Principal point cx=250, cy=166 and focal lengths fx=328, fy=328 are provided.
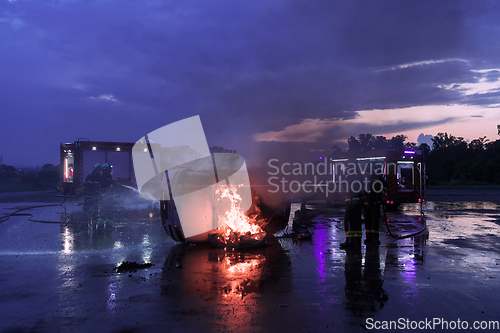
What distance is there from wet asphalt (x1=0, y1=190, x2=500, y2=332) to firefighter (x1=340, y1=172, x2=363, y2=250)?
0.36 metres

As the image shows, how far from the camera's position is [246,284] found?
194 inches

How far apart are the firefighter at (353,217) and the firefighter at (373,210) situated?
41 cm

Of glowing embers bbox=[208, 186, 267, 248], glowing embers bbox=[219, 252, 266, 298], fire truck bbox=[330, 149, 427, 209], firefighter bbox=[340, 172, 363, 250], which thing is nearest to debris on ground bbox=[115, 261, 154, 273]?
glowing embers bbox=[219, 252, 266, 298]

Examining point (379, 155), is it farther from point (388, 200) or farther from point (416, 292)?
point (416, 292)

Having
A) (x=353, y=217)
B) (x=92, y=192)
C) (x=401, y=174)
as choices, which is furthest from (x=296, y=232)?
(x=401, y=174)

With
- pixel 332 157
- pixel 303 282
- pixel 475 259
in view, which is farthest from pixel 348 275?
pixel 332 157

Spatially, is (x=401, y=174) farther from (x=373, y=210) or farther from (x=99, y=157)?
(x=99, y=157)

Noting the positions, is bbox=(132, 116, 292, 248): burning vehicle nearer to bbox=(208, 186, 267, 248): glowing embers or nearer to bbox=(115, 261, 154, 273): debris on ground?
bbox=(208, 186, 267, 248): glowing embers

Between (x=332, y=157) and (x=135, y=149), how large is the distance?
12.0 m

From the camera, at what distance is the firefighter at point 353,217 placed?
7539 millimetres

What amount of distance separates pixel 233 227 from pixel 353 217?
111 inches

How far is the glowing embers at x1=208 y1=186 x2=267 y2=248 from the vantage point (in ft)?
24.4

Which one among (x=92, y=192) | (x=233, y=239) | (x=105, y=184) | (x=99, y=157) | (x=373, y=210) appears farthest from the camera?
(x=99, y=157)

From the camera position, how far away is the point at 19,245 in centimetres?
799
